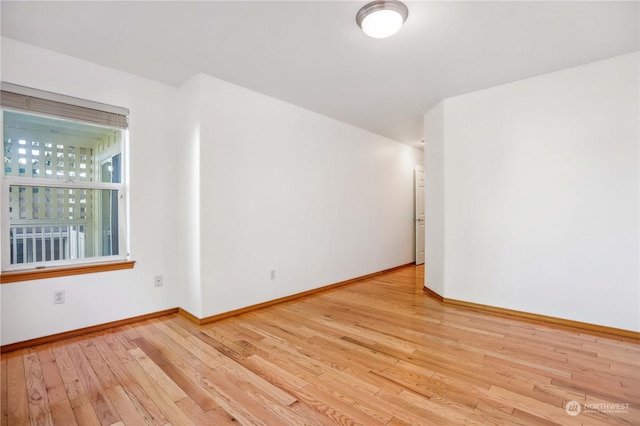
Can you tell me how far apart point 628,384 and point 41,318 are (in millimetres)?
4308

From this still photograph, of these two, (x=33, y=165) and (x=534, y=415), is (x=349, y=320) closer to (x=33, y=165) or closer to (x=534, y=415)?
(x=534, y=415)

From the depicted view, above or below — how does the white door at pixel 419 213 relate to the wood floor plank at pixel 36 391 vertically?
above

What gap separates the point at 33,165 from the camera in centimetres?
258

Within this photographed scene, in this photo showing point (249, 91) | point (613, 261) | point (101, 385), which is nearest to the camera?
point (101, 385)

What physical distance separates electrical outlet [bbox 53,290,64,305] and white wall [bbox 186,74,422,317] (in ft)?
3.73

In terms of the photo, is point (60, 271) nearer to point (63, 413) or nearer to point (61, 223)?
point (61, 223)

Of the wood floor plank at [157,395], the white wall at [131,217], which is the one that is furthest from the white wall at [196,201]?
the wood floor plank at [157,395]

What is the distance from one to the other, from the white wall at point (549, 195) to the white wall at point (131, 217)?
321 centimetres

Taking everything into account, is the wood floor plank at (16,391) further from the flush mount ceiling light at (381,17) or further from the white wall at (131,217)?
the flush mount ceiling light at (381,17)

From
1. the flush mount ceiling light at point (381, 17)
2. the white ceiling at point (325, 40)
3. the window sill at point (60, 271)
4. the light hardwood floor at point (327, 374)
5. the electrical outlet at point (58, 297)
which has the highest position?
the white ceiling at point (325, 40)

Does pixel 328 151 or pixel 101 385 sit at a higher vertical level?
pixel 328 151

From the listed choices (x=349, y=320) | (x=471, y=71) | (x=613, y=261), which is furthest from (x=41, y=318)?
(x=613, y=261)

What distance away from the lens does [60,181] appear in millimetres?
2699

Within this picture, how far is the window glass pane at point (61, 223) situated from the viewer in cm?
252
